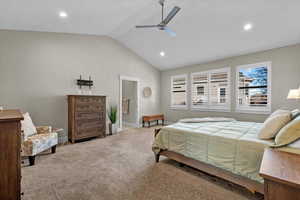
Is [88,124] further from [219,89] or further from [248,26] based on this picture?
[248,26]

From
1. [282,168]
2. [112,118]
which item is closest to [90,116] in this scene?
[112,118]

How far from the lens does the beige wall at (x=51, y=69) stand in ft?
11.6

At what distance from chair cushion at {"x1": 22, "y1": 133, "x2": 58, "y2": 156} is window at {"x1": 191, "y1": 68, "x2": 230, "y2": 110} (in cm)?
488

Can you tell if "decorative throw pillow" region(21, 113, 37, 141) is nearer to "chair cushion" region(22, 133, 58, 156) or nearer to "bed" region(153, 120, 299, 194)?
"chair cushion" region(22, 133, 58, 156)

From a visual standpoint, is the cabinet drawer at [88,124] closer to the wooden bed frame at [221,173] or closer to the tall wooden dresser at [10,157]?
the wooden bed frame at [221,173]

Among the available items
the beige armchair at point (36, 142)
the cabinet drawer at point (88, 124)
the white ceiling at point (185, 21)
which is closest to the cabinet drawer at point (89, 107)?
the cabinet drawer at point (88, 124)

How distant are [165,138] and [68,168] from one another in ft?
5.86

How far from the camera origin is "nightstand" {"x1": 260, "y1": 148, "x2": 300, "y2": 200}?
914 millimetres

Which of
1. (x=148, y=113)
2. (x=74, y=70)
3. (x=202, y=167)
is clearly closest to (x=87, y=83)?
(x=74, y=70)

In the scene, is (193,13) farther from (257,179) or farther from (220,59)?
(257,179)

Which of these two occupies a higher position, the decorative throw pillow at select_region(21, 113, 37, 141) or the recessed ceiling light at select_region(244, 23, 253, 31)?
the recessed ceiling light at select_region(244, 23, 253, 31)

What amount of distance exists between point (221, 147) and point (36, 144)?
125 inches

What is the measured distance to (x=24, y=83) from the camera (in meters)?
3.68

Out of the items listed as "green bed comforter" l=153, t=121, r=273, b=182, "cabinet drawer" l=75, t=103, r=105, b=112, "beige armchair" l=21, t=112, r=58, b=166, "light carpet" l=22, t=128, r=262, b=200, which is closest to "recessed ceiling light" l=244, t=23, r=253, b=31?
"green bed comforter" l=153, t=121, r=273, b=182
